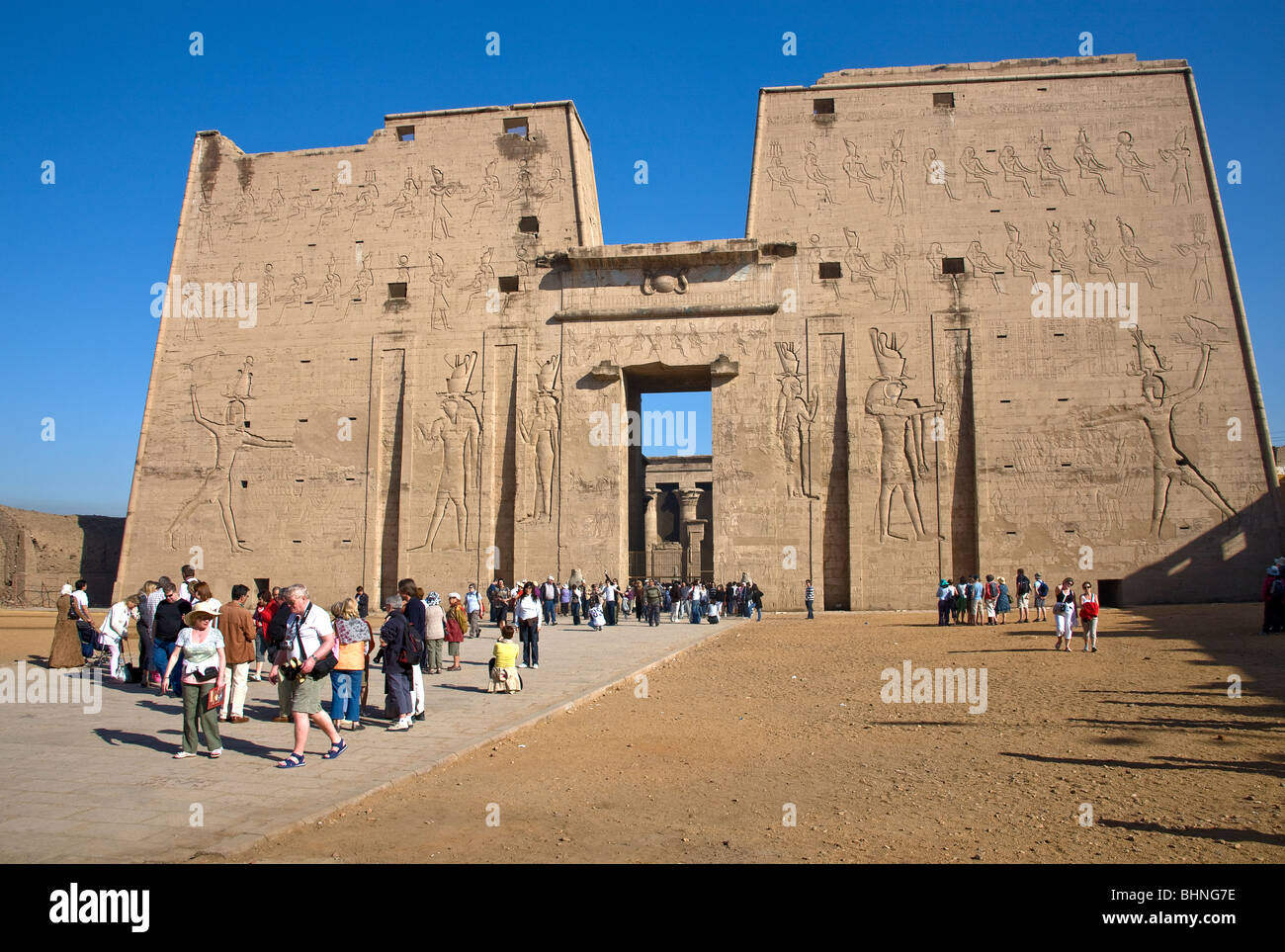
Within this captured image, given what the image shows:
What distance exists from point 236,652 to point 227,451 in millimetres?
18610

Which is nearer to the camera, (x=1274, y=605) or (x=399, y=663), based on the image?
(x=399, y=663)

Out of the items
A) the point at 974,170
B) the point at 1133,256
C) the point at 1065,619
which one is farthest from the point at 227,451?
the point at 1133,256

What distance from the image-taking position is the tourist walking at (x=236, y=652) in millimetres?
8312

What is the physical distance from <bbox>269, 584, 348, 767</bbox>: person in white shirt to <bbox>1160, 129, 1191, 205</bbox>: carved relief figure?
2404cm

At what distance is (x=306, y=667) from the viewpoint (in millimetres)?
6707

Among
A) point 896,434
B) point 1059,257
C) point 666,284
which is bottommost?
point 896,434

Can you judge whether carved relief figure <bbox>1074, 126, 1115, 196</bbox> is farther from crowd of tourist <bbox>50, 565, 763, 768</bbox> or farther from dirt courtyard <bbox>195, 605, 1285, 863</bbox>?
crowd of tourist <bbox>50, 565, 763, 768</bbox>

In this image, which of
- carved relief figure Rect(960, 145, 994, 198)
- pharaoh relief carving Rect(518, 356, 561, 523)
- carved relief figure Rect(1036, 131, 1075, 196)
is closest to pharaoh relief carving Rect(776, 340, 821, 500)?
pharaoh relief carving Rect(518, 356, 561, 523)

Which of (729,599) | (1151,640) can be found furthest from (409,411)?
(1151,640)

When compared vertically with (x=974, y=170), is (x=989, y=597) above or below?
below

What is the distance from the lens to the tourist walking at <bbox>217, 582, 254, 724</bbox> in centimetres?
831

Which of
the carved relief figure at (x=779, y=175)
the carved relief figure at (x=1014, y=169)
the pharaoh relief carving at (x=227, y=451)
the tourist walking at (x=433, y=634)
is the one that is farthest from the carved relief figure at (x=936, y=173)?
the pharaoh relief carving at (x=227, y=451)

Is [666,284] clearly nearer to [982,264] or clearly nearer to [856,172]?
[856,172]

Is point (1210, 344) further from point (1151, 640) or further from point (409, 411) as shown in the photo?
point (409, 411)
